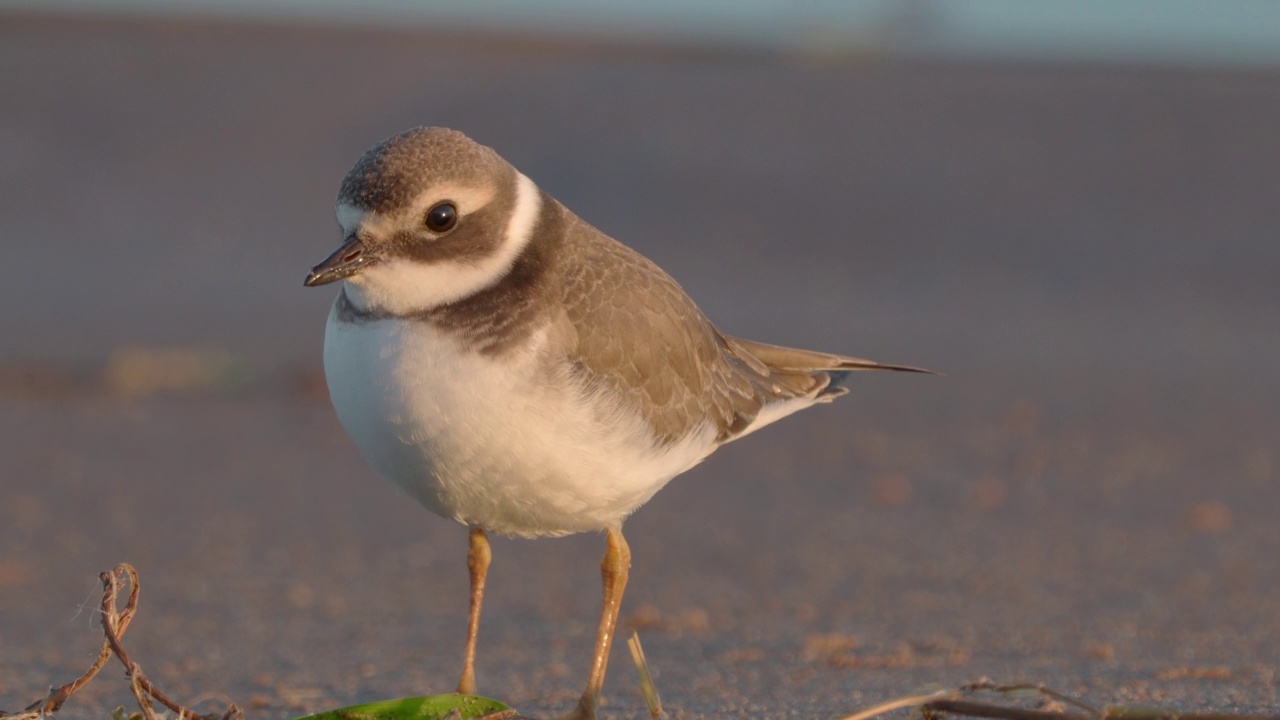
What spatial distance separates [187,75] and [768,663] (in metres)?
13.9

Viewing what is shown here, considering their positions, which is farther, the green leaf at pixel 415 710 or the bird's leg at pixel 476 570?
the bird's leg at pixel 476 570

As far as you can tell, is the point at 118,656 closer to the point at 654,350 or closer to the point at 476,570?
the point at 476,570

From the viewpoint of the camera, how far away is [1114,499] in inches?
296

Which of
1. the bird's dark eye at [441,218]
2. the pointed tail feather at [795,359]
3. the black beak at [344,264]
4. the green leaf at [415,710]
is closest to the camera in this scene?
the green leaf at [415,710]

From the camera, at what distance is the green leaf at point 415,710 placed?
357cm

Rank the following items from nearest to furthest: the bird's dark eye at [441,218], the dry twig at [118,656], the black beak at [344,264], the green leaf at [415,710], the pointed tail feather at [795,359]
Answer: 1. the dry twig at [118,656]
2. the green leaf at [415,710]
3. the black beak at [344,264]
4. the bird's dark eye at [441,218]
5. the pointed tail feather at [795,359]

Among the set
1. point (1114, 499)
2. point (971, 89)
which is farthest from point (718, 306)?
point (971, 89)

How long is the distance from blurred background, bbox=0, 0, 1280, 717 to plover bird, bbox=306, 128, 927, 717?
0.83 metres

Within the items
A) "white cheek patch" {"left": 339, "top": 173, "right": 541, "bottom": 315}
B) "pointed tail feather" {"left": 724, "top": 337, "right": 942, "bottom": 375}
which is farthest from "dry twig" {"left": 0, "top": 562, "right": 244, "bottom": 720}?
"pointed tail feather" {"left": 724, "top": 337, "right": 942, "bottom": 375}

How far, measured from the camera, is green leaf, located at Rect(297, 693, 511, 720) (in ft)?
11.7

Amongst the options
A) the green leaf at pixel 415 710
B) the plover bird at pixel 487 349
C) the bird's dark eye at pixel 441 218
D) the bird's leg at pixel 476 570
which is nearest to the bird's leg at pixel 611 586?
the plover bird at pixel 487 349

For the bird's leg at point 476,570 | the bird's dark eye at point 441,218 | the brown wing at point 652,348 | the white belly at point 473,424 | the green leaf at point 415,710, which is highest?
the bird's dark eye at point 441,218

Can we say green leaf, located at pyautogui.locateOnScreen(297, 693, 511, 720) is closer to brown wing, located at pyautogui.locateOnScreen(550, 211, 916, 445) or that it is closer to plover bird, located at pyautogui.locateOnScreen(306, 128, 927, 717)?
plover bird, located at pyautogui.locateOnScreen(306, 128, 927, 717)

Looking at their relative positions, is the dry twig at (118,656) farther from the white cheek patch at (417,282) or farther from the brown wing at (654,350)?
the brown wing at (654,350)
